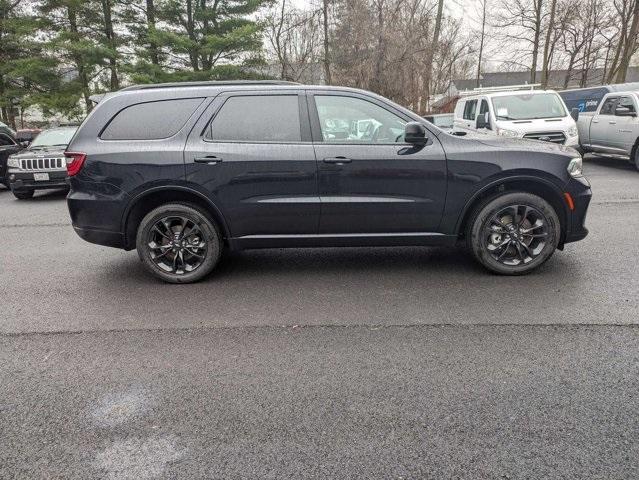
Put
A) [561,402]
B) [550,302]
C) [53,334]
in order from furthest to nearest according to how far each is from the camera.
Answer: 1. [550,302]
2. [53,334]
3. [561,402]

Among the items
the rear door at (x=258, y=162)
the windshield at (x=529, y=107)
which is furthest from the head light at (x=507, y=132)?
the rear door at (x=258, y=162)

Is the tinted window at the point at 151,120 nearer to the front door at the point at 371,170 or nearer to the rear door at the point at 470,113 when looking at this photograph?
the front door at the point at 371,170

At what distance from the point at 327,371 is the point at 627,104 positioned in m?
12.5

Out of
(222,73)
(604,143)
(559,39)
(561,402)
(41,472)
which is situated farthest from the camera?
(559,39)

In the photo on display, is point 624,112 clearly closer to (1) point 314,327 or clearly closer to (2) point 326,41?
(1) point 314,327

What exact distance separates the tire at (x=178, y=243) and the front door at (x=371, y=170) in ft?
3.76

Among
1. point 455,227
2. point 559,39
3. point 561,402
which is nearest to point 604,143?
point 455,227

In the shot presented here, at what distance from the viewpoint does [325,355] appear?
10.7 feet

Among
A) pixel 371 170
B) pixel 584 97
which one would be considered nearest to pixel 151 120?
pixel 371 170

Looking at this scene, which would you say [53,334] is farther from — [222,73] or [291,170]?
[222,73]

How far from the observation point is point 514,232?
4652 mm

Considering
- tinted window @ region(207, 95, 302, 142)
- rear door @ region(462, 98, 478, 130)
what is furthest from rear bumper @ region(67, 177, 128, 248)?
rear door @ region(462, 98, 478, 130)

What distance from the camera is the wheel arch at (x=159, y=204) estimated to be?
181 inches

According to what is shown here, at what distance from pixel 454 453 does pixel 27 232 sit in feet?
24.4
